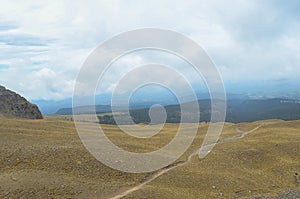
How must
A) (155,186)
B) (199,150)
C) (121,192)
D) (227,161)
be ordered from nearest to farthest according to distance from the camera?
(121,192), (155,186), (227,161), (199,150)

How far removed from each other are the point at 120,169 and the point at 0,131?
885 inches

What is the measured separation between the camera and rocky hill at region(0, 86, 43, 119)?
101 metres

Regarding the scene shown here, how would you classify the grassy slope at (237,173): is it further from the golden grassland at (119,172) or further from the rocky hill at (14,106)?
the rocky hill at (14,106)

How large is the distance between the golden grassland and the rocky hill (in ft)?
109

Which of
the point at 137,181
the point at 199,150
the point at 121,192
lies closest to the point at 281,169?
the point at 199,150

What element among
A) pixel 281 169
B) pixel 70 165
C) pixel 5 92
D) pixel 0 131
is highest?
pixel 5 92

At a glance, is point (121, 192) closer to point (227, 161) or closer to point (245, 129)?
point (227, 161)

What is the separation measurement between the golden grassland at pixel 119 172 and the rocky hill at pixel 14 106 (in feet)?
109

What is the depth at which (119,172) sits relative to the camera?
161ft

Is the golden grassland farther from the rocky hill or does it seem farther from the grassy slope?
the rocky hill

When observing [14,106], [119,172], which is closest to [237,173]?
[119,172]

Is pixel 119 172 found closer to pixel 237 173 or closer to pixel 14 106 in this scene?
pixel 237 173

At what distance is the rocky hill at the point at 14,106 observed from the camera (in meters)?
101

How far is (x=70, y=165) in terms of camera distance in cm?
4828
